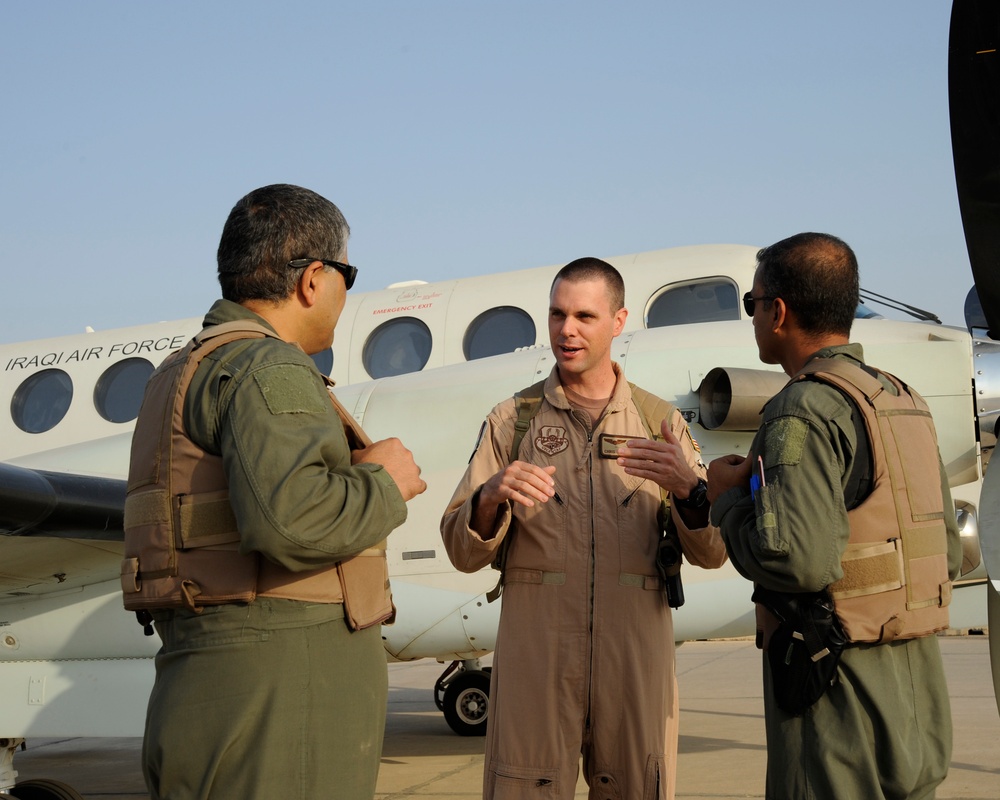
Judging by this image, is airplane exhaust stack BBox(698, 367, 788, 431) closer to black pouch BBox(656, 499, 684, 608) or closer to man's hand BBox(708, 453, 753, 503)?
black pouch BBox(656, 499, 684, 608)

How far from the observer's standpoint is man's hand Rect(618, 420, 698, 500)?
10.3 ft

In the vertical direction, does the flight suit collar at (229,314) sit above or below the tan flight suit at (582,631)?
above

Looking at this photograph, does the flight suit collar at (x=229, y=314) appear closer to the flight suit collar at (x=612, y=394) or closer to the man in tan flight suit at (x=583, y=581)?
the man in tan flight suit at (x=583, y=581)

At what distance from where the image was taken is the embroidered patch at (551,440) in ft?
11.8

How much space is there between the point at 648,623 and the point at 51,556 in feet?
13.1

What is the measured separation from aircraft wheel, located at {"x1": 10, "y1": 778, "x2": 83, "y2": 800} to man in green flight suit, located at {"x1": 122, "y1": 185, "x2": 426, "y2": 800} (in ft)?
13.6

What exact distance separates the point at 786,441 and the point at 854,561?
1.12 ft

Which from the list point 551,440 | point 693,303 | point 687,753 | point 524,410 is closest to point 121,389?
point 693,303

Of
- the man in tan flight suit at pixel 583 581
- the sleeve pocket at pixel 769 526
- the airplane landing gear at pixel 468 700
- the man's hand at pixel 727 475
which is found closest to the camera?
the sleeve pocket at pixel 769 526

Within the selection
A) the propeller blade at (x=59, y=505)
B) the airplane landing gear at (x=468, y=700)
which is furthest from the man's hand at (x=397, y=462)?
the airplane landing gear at (x=468, y=700)

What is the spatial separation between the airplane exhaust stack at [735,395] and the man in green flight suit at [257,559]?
124 inches

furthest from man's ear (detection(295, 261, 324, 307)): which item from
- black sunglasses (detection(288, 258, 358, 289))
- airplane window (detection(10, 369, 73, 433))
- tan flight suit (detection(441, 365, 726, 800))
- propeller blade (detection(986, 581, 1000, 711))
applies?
airplane window (detection(10, 369, 73, 433))

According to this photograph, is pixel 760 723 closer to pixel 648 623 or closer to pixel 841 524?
pixel 648 623

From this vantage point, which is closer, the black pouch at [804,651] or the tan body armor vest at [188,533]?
the tan body armor vest at [188,533]
